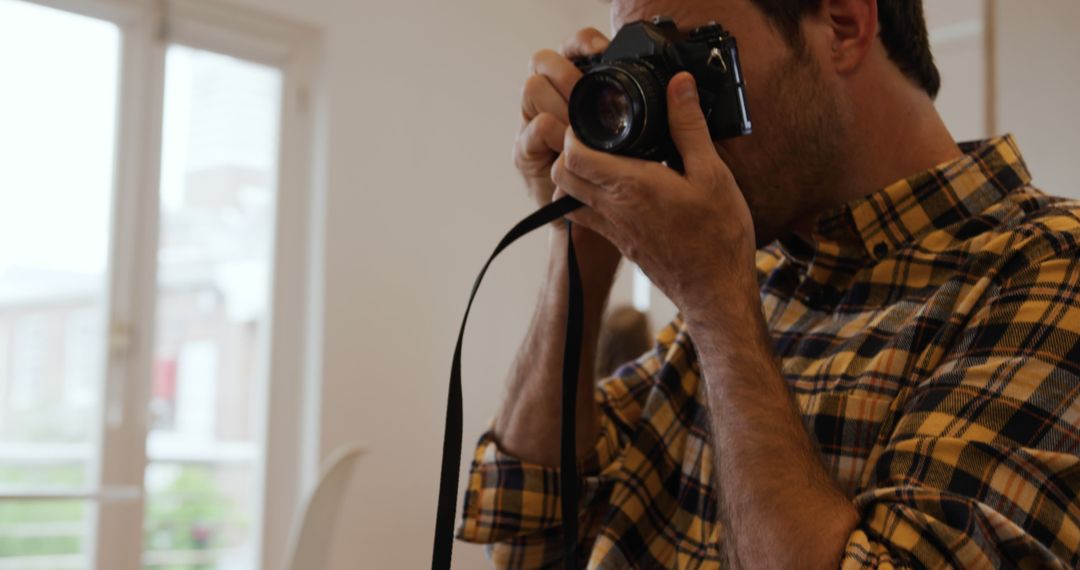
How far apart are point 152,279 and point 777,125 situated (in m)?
2.30

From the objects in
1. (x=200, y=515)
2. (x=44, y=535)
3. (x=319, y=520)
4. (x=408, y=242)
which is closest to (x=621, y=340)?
(x=319, y=520)

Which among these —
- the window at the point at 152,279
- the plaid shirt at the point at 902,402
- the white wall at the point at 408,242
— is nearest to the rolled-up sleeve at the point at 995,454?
the plaid shirt at the point at 902,402

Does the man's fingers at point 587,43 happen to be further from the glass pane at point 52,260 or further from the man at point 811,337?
the glass pane at point 52,260

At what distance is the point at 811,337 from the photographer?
2.52 feet

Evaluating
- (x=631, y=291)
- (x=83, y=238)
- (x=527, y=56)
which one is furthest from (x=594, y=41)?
(x=527, y=56)

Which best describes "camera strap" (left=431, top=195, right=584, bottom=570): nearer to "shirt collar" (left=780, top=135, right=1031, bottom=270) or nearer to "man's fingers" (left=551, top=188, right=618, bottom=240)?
"man's fingers" (left=551, top=188, right=618, bottom=240)

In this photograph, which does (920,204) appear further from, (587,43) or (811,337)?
(587,43)

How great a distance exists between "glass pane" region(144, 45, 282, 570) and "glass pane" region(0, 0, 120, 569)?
0.17 meters

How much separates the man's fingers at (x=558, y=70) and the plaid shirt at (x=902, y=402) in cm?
22

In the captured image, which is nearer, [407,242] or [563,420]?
[563,420]

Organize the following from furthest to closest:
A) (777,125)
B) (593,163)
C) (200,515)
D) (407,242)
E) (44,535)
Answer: (407,242), (200,515), (44,535), (777,125), (593,163)

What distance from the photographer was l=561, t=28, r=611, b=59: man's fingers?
0.85 metres

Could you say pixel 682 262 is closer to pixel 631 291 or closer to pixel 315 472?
pixel 315 472

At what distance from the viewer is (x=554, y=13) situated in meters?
3.74
